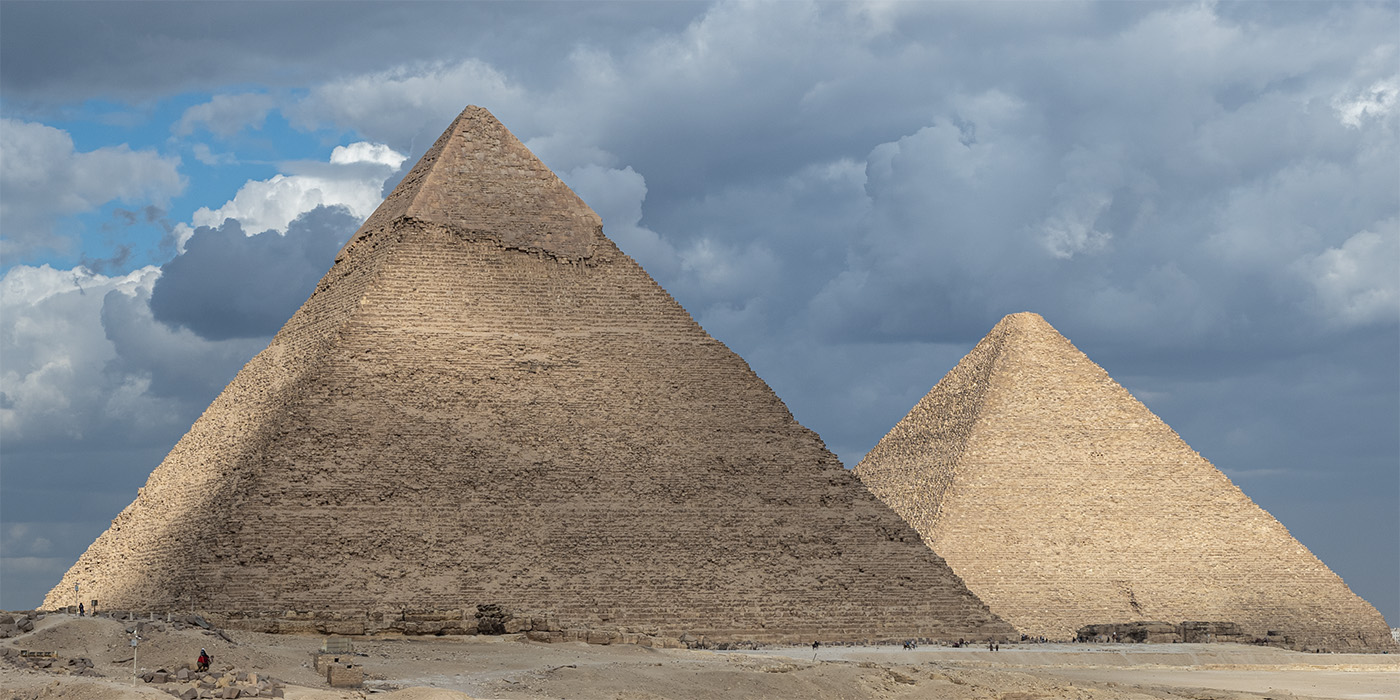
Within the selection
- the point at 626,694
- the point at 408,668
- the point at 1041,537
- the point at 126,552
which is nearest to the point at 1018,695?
the point at 626,694

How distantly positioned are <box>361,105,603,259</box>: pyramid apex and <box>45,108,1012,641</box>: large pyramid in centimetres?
7

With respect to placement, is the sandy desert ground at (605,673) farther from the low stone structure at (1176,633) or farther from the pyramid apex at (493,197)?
the pyramid apex at (493,197)

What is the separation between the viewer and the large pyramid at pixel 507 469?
36000 millimetres

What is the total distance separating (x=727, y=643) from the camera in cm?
3556

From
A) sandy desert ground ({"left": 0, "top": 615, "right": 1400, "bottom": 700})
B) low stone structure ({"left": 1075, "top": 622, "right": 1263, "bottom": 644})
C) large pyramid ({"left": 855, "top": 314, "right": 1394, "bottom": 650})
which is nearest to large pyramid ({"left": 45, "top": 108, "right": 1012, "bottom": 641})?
sandy desert ground ({"left": 0, "top": 615, "right": 1400, "bottom": 700})

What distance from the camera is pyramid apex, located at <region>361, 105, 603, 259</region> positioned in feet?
140

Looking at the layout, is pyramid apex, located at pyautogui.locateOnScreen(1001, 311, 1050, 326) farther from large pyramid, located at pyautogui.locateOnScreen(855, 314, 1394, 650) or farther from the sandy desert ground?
the sandy desert ground

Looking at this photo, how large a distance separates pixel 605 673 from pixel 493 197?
66.9 feet

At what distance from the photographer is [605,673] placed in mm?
24594

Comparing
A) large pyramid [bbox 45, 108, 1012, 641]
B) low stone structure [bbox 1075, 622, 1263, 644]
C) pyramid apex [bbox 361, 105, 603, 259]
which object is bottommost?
low stone structure [bbox 1075, 622, 1263, 644]

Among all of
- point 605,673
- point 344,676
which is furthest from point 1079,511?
point 344,676

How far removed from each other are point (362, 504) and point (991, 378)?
3436cm

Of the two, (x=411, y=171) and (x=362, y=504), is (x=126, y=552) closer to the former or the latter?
(x=362, y=504)

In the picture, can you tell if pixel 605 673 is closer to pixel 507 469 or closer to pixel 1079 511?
→ pixel 507 469
